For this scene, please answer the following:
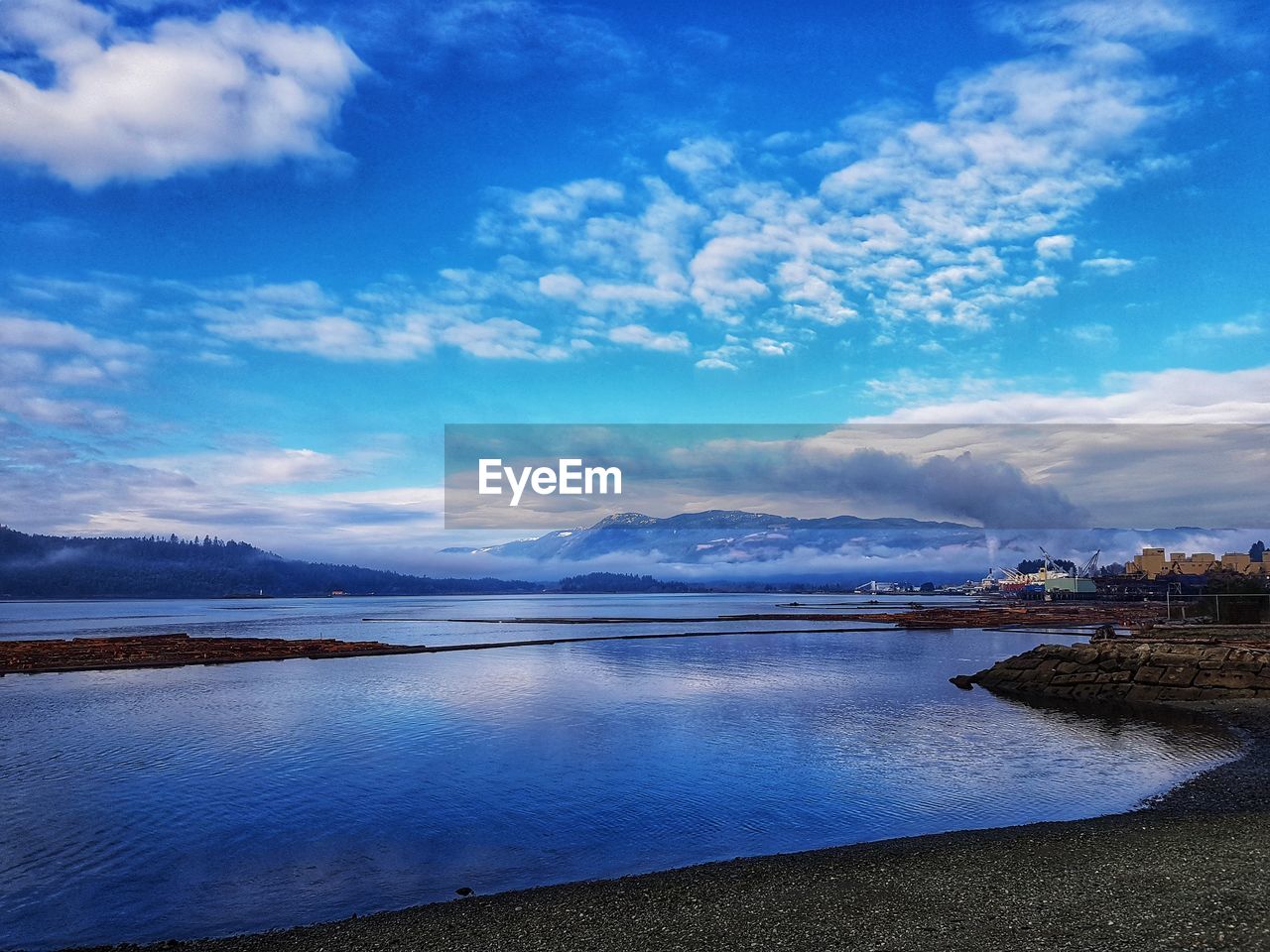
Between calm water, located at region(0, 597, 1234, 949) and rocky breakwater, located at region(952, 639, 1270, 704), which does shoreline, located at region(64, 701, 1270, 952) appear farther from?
rocky breakwater, located at region(952, 639, 1270, 704)

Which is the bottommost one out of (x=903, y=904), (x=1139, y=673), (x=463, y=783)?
(x=1139, y=673)

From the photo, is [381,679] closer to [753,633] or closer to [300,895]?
[300,895]

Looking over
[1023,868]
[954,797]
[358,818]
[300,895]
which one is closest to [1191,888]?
[1023,868]

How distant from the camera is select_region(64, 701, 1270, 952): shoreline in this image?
1019cm

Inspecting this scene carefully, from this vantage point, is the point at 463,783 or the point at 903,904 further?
the point at 463,783

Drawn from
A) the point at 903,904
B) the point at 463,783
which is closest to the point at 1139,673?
the point at 903,904

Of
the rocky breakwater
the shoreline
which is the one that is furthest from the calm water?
the rocky breakwater

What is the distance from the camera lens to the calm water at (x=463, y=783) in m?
14.3

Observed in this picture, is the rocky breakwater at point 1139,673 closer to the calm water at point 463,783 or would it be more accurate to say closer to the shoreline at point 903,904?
the calm water at point 463,783

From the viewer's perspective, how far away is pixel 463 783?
22.1 meters

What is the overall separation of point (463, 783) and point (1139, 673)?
34919 mm

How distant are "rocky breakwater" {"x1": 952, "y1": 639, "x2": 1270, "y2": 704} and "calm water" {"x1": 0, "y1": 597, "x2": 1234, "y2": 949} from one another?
4.16m

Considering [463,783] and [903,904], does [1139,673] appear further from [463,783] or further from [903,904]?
[463,783]

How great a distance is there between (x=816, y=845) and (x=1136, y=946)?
711 cm
